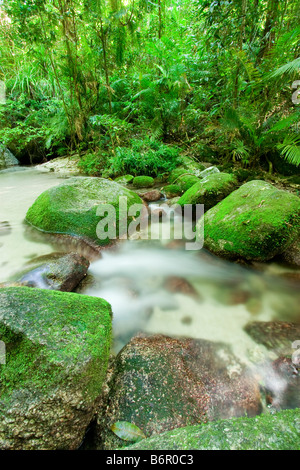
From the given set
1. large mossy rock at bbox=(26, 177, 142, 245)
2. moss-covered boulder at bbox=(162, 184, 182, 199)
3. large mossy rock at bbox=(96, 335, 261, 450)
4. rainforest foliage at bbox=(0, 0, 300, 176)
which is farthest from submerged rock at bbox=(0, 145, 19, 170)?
large mossy rock at bbox=(96, 335, 261, 450)

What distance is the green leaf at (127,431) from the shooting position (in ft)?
3.98

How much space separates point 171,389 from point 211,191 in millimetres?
3357

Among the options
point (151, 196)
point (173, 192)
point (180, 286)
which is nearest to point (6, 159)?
point (151, 196)

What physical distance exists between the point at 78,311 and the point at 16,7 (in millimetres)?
8088

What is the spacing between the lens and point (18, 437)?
1029 mm

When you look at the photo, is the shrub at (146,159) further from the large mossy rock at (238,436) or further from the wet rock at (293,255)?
the large mossy rock at (238,436)

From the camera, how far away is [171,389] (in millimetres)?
1448

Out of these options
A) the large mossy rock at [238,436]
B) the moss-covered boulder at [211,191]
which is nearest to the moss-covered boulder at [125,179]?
the moss-covered boulder at [211,191]

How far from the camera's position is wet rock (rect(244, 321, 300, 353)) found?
6.03 feet

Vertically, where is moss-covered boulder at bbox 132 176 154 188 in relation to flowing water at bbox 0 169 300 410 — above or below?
above

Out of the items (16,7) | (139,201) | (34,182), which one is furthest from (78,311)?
(16,7)

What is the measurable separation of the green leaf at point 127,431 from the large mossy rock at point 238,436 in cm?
28

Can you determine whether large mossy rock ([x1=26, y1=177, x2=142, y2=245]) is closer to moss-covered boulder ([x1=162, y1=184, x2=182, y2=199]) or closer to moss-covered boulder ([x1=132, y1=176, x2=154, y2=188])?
moss-covered boulder ([x1=162, y1=184, x2=182, y2=199])

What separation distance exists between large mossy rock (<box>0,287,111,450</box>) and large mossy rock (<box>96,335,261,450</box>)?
200 millimetres
